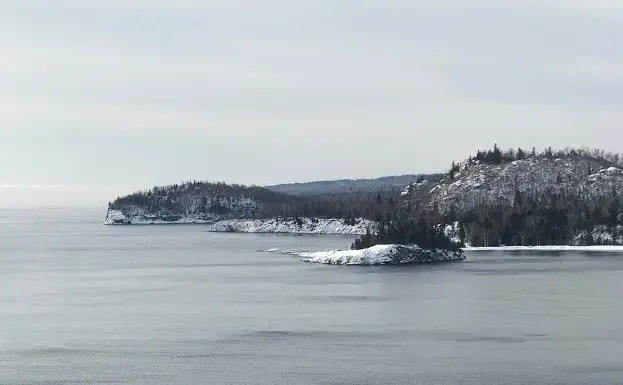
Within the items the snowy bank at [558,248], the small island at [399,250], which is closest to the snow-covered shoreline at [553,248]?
the snowy bank at [558,248]

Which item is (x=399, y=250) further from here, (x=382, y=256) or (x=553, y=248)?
(x=553, y=248)

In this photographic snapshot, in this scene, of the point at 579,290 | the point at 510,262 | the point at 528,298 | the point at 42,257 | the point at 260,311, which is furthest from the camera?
the point at 42,257

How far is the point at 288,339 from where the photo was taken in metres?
68.7

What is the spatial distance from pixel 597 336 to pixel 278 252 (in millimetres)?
123045

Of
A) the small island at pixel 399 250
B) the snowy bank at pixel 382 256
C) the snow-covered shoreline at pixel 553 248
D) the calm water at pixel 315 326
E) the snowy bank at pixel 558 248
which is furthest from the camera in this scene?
the snow-covered shoreline at pixel 553 248

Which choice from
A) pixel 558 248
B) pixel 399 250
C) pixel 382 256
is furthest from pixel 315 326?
pixel 558 248

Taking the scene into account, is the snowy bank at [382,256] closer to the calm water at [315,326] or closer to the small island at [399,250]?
the small island at [399,250]

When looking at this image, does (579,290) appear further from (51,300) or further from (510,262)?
(51,300)

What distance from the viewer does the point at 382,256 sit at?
15112 centimetres

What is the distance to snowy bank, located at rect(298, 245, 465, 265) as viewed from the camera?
15088 centimetres

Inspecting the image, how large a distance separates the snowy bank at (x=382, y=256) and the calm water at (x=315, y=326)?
28.7 feet

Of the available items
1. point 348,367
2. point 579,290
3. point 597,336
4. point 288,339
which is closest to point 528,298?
point 579,290

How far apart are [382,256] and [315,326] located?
249 ft

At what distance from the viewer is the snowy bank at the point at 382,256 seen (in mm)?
150875
